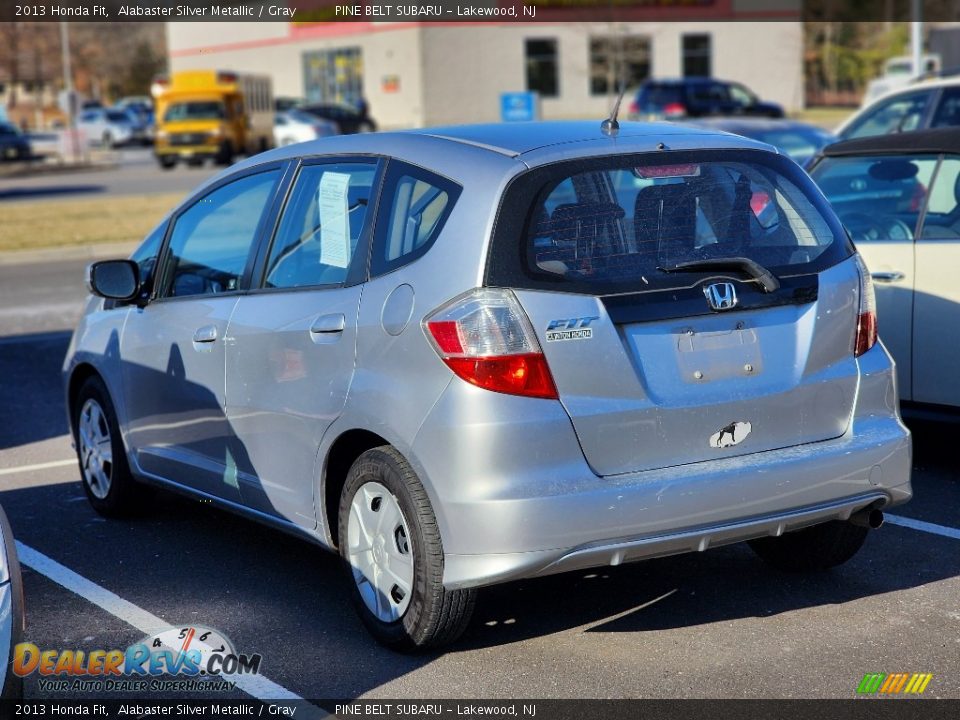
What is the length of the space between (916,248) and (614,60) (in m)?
53.5

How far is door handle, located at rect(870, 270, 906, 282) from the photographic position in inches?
267

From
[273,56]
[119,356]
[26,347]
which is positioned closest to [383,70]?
[273,56]

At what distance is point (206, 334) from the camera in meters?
5.51

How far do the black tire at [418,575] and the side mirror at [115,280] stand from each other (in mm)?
1843

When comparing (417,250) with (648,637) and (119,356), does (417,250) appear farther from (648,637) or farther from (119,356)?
(119,356)

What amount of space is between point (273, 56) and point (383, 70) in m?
9.62

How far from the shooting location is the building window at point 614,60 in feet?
193

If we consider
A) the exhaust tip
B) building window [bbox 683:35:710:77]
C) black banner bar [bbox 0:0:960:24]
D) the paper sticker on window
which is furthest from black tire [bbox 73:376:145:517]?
building window [bbox 683:35:710:77]

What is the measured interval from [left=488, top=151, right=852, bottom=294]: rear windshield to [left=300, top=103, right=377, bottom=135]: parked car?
147 ft

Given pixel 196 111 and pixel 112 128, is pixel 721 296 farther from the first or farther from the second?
pixel 112 128

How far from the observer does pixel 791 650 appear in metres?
4.58

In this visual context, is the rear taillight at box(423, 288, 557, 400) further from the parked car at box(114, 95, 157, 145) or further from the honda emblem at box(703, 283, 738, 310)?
the parked car at box(114, 95, 157, 145)

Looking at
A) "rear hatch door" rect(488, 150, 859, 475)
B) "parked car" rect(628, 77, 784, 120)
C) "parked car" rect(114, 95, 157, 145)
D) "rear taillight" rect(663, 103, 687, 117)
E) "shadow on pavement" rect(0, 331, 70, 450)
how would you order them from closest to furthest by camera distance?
1. "rear hatch door" rect(488, 150, 859, 475)
2. "shadow on pavement" rect(0, 331, 70, 450)
3. "rear taillight" rect(663, 103, 687, 117)
4. "parked car" rect(628, 77, 784, 120)
5. "parked car" rect(114, 95, 157, 145)

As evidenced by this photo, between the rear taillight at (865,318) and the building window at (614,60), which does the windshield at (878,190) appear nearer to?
the rear taillight at (865,318)
